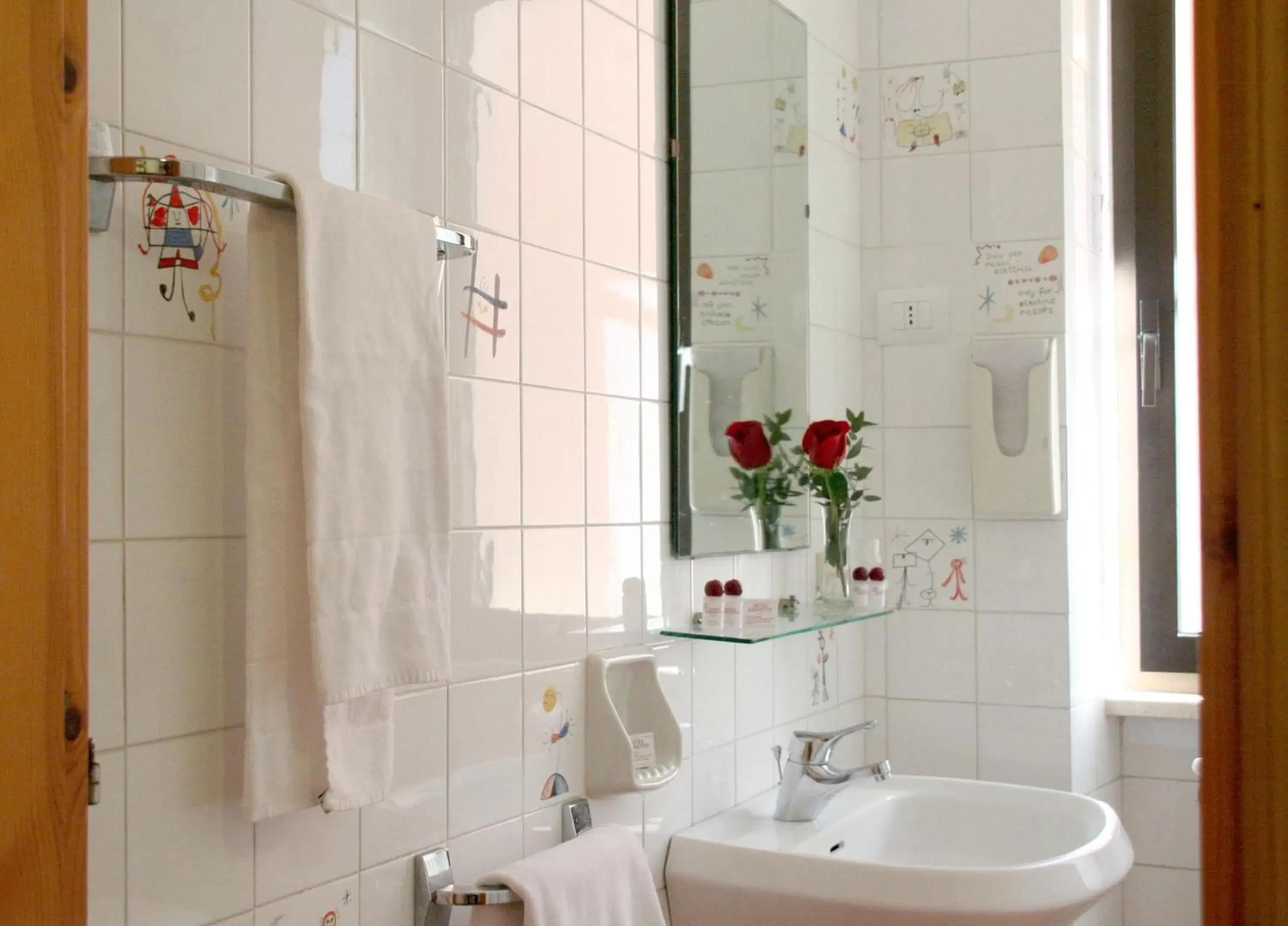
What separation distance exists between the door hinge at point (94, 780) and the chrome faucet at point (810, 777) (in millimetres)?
1220

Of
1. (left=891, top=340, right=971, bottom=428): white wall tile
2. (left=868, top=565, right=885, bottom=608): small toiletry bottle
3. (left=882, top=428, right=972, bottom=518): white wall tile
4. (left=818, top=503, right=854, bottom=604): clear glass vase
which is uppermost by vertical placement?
(left=891, top=340, right=971, bottom=428): white wall tile

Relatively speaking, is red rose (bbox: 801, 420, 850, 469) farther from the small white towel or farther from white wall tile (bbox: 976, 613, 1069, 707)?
the small white towel

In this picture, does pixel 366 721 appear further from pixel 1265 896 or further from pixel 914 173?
pixel 914 173

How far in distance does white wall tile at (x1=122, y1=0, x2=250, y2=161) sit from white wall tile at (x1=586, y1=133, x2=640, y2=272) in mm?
603

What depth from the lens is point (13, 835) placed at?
0.62m

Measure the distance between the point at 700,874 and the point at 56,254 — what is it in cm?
135

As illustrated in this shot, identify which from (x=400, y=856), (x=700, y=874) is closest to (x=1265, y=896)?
(x=400, y=856)

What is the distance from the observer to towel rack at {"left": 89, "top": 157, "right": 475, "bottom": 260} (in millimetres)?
892

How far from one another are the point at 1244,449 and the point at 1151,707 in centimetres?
242

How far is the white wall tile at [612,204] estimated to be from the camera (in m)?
1.64

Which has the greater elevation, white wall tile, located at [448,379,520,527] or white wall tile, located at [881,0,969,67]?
white wall tile, located at [881,0,969,67]

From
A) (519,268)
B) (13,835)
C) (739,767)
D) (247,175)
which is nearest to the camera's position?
(13,835)

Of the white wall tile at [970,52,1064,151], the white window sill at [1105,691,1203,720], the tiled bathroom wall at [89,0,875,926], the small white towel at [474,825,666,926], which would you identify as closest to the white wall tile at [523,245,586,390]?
the tiled bathroom wall at [89,0,875,926]

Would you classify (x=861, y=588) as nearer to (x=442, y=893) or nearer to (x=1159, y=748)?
(x=1159, y=748)
